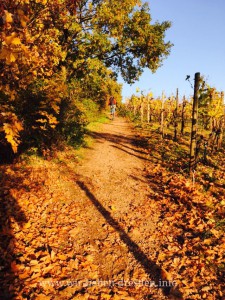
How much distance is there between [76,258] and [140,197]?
3.36 meters

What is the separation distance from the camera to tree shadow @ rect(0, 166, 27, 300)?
4105 mm

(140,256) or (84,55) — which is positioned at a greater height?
(84,55)

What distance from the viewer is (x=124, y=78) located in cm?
1666

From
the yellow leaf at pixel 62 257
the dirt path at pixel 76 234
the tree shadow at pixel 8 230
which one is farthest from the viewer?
the yellow leaf at pixel 62 257

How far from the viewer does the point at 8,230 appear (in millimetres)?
5391

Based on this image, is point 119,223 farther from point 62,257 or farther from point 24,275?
point 24,275

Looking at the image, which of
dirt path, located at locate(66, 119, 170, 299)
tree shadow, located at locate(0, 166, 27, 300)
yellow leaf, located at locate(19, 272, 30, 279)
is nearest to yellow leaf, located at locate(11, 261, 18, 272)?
tree shadow, located at locate(0, 166, 27, 300)

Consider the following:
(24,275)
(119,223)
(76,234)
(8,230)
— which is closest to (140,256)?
(119,223)

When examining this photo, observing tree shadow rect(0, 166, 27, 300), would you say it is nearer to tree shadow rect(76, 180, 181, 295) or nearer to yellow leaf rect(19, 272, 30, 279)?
yellow leaf rect(19, 272, 30, 279)

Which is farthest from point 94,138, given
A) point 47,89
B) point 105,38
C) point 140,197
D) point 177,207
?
point 177,207

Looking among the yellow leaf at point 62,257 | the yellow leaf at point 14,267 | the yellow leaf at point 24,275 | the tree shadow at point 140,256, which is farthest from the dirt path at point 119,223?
the yellow leaf at point 14,267

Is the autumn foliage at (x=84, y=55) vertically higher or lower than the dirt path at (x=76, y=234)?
higher

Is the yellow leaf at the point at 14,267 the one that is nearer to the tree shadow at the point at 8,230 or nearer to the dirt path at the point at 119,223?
the tree shadow at the point at 8,230

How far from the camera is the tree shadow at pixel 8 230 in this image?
411 centimetres
